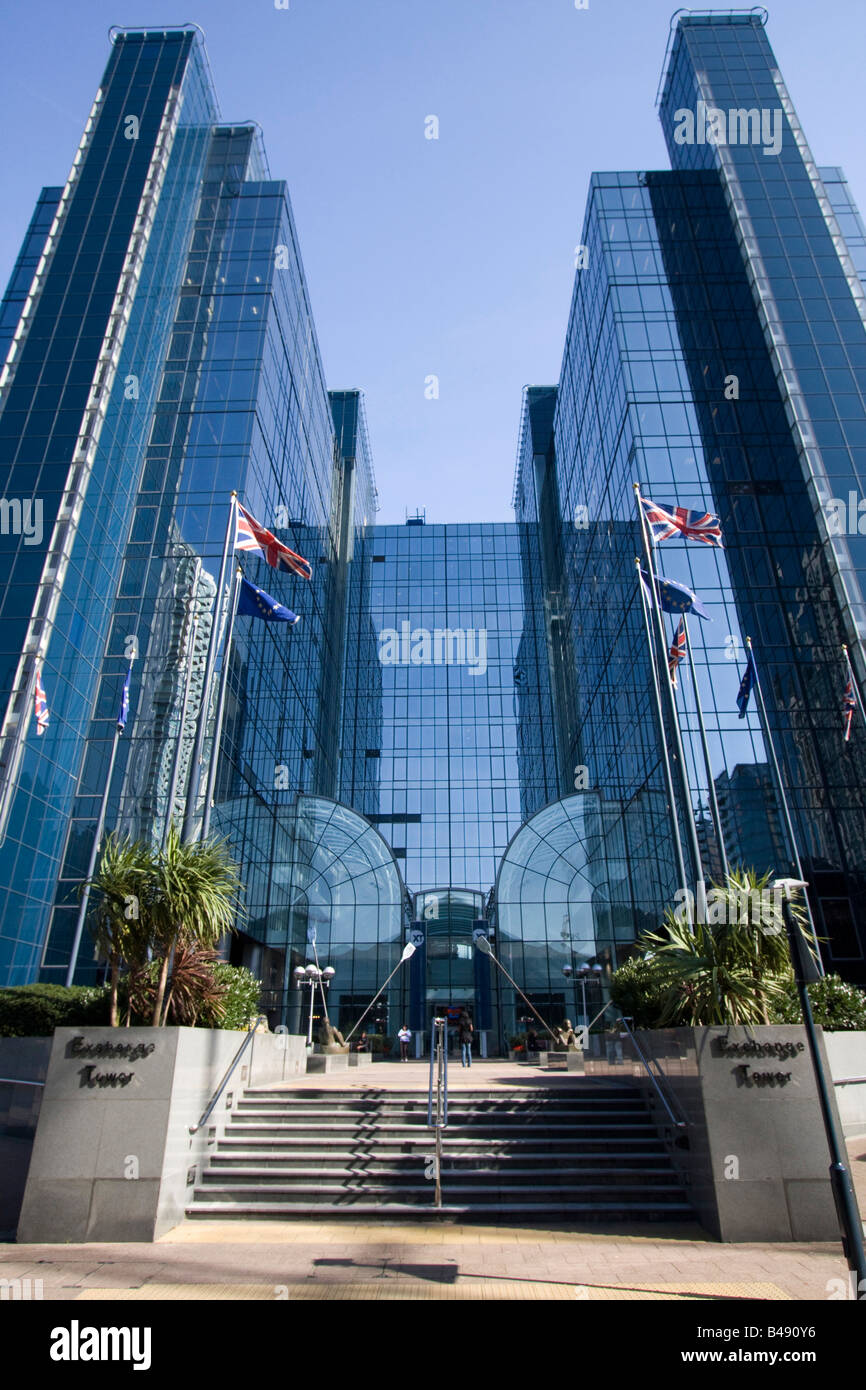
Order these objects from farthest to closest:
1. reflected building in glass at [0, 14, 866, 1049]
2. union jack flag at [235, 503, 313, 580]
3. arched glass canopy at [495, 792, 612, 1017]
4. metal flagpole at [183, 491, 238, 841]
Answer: arched glass canopy at [495, 792, 612, 1017] < reflected building in glass at [0, 14, 866, 1049] < union jack flag at [235, 503, 313, 580] < metal flagpole at [183, 491, 238, 841]

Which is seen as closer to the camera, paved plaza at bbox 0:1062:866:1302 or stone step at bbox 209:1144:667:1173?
paved plaza at bbox 0:1062:866:1302

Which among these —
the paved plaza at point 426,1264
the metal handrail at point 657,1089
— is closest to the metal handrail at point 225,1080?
the paved plaza at point 426,1264

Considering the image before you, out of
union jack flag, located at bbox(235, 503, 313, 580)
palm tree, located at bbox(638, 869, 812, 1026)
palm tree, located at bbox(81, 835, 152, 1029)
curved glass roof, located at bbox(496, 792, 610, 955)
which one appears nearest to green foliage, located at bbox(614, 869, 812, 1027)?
palm tree, located at bbox(638, 869, 812, 1026)

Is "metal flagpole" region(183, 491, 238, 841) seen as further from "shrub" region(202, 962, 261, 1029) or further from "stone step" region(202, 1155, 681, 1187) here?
"stone step" region(202, 1155, 681, 1187)

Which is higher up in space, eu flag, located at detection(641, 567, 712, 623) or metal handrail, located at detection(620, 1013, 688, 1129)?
eu flag, located at detection(641, 567, 712, 623)

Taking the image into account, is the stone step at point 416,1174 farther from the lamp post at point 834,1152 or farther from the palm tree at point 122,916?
the lamp post at point 834,1152

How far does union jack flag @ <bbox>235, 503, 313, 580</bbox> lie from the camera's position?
61.9 feet

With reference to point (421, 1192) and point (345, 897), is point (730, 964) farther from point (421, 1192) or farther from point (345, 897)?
point (345, 897)

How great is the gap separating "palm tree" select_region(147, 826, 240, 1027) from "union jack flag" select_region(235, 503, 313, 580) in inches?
360

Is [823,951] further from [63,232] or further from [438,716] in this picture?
[63,232]

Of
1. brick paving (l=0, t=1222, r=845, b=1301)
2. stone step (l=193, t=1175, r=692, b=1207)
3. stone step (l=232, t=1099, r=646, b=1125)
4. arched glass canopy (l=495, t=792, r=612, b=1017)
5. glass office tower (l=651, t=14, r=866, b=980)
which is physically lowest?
brick paving (l=0, t=1222, r=845, b=1301)

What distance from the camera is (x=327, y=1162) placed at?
1139cm

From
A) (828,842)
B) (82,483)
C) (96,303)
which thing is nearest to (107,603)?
(82,483)

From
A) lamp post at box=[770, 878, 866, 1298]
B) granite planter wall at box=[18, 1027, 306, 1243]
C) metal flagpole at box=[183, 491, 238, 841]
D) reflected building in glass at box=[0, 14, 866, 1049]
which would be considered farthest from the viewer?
reflected building in glass at box=[0, 14, 866, 1049]
